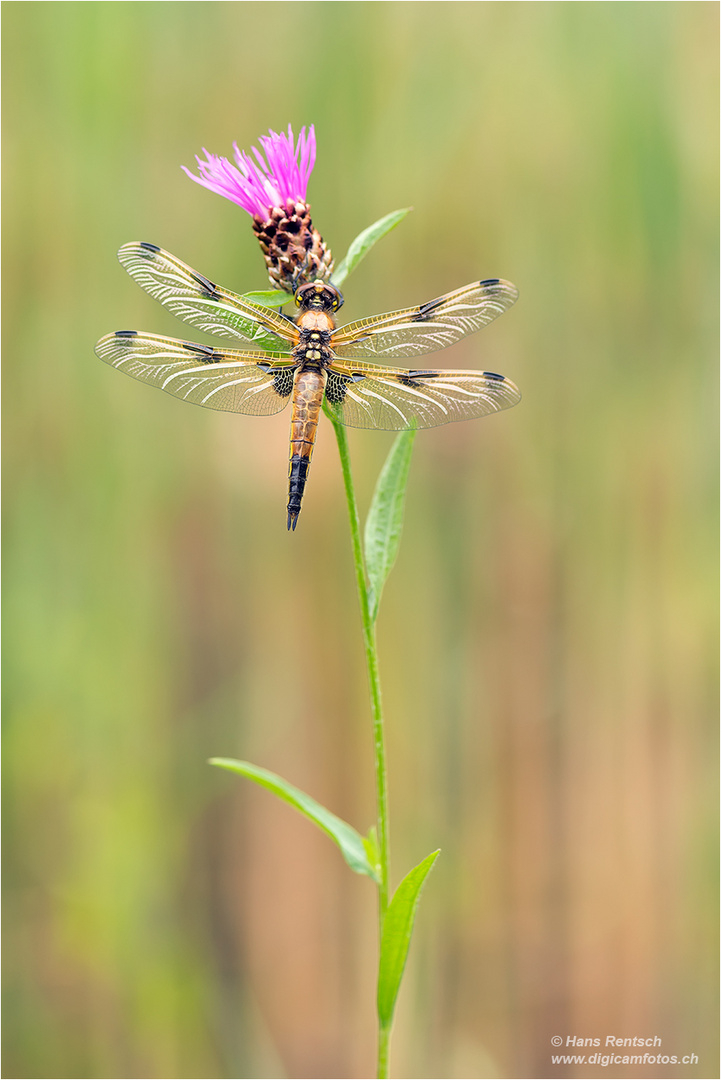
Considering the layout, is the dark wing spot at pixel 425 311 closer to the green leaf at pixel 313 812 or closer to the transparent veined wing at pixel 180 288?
the transparent veined wing at pixel 180 288

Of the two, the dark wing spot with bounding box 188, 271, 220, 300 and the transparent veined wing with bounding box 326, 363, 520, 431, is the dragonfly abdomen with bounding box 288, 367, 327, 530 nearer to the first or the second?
the transparent veined wing with bounding box 326, 363, 520, 431

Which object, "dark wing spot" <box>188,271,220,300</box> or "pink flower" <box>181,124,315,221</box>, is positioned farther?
"dark wing spot" <box>188,271,220,300</box>

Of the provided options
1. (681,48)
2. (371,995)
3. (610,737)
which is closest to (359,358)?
(610,737)

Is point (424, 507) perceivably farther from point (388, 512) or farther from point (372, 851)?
point (372, 851)

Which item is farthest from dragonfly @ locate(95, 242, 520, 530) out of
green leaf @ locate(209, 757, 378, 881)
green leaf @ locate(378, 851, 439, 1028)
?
green leaf @ locate(378, 851, 439, 1028)

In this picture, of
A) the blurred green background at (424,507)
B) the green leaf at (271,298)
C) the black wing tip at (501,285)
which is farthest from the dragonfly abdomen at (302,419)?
the blurred green background at (424,507)

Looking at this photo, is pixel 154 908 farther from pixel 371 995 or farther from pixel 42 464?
pixel 42 464
